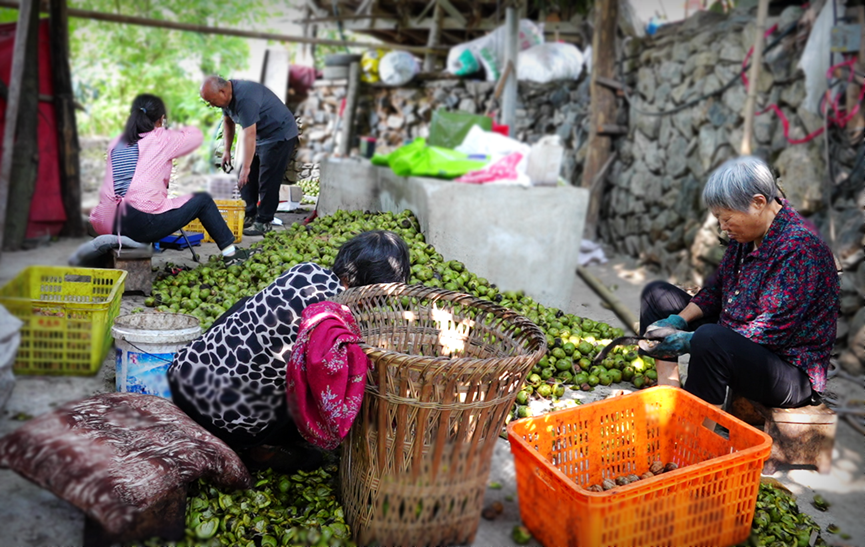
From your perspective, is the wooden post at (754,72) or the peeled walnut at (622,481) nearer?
the peeled walnut at (622,481)

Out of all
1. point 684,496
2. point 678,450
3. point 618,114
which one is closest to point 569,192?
point 678,450

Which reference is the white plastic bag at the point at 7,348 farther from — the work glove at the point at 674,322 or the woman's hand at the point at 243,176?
the work glove at the point at 674,322

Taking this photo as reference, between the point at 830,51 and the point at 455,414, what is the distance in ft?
16.1

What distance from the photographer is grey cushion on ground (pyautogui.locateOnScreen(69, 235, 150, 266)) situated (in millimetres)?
2021

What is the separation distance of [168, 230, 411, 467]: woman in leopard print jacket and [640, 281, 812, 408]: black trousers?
4.28 ft

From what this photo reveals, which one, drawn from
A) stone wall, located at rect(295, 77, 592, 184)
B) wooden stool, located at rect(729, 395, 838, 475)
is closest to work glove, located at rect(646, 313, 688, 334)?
wooden stool, located at rect(729, 395, 838, 475)

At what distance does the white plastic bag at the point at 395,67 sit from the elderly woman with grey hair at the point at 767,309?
3.16 meters

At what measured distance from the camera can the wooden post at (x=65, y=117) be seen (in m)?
1.90

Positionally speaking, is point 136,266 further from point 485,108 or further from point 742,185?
point 485,108

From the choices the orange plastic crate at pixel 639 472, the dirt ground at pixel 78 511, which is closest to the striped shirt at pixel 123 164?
the dirt ground at pixel 78 511

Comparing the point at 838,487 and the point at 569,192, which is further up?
the point at 569,192

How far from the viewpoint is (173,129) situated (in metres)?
1.97

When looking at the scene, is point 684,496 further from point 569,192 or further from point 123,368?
point 569,192

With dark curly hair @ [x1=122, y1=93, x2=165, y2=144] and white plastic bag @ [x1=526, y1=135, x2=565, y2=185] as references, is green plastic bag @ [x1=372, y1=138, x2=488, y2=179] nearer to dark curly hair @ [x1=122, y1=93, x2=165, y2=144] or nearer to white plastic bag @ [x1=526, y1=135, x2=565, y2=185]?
white plastic bag @ [x1=526, y1=135, x2=565, y2=185]
